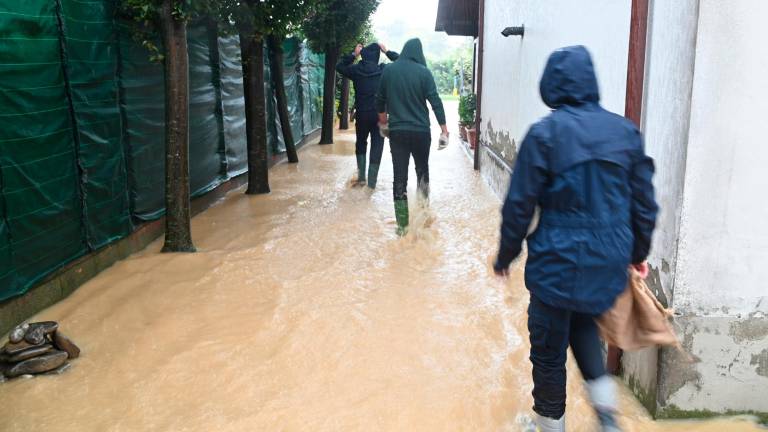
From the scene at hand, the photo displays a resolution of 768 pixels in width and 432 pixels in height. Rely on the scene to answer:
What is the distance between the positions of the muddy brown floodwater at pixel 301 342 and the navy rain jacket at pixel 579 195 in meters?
0.97

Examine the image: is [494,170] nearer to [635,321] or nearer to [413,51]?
[413,51]

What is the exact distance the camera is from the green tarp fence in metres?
4.11

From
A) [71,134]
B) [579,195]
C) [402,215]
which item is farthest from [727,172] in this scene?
Answer: [71,134]

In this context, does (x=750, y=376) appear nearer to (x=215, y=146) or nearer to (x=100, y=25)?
(x=100, y=25)

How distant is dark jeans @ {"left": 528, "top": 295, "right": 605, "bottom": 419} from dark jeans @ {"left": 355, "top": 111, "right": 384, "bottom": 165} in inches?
232

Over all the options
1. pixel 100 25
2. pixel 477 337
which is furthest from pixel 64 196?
pixel 477 337

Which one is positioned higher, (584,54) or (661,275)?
(584,54)

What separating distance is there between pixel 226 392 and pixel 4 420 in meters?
1.03

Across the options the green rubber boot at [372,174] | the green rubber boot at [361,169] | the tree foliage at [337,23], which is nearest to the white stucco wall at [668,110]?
the green rubber boot at [372,174]

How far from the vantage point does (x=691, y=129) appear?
279 cm

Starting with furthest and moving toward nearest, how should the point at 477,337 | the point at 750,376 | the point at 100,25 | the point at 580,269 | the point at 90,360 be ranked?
the point at 100,25 < the point at 477,337 < the point at 90,360 < the point at 750,376 < the point at 580,269

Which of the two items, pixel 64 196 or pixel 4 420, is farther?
pixel 64 196

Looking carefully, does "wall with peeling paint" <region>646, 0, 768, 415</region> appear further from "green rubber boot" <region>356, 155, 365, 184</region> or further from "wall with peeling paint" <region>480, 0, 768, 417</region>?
"green rubber boot" <region>356, 155, 365, 184</region>

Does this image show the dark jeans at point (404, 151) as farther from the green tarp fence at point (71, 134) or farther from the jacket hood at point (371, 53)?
the jacket hood at point (371, 53)
